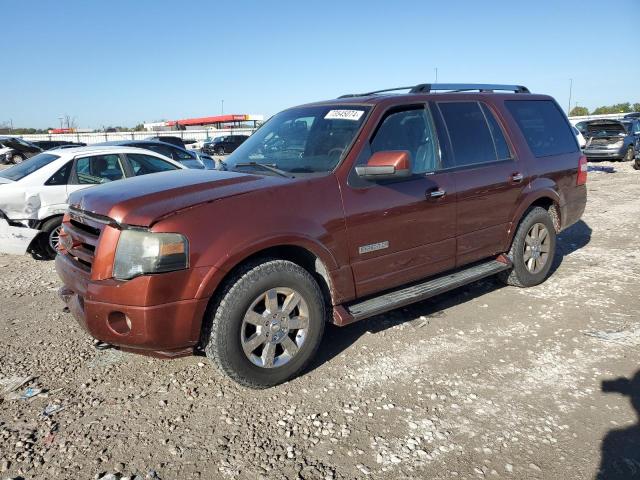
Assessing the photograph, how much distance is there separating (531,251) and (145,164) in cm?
565

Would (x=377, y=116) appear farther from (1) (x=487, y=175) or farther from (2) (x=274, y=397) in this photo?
(2) (x=274, y=397)

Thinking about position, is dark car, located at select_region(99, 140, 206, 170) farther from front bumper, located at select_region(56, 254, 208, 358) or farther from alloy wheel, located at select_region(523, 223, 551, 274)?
front bumper, located at select_region(56, 254, 208, 358)

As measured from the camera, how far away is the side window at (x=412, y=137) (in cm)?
390

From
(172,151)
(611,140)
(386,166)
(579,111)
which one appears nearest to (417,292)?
(386,166)

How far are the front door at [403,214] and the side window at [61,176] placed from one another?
4.95 m

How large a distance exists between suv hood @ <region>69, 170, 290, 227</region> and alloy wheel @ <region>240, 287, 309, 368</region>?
0.74 m

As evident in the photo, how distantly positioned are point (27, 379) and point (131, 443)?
1.25 m

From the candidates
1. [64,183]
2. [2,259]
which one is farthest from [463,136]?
[2,259]

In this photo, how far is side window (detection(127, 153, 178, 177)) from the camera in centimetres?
742

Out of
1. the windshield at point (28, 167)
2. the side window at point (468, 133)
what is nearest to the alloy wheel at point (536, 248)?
the side window at point (468, 133)

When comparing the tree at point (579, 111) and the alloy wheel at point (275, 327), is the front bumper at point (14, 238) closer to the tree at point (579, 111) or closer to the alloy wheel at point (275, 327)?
the alloy wheel at point (275, 327)

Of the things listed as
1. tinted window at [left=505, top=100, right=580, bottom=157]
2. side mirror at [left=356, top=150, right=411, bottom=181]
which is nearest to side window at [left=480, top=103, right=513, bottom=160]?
tinted window at [left=505, top=100, right=580, bottom=157]

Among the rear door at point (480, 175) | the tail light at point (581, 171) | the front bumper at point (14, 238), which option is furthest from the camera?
the front bumper at point (14, 238)

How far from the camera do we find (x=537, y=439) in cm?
278
